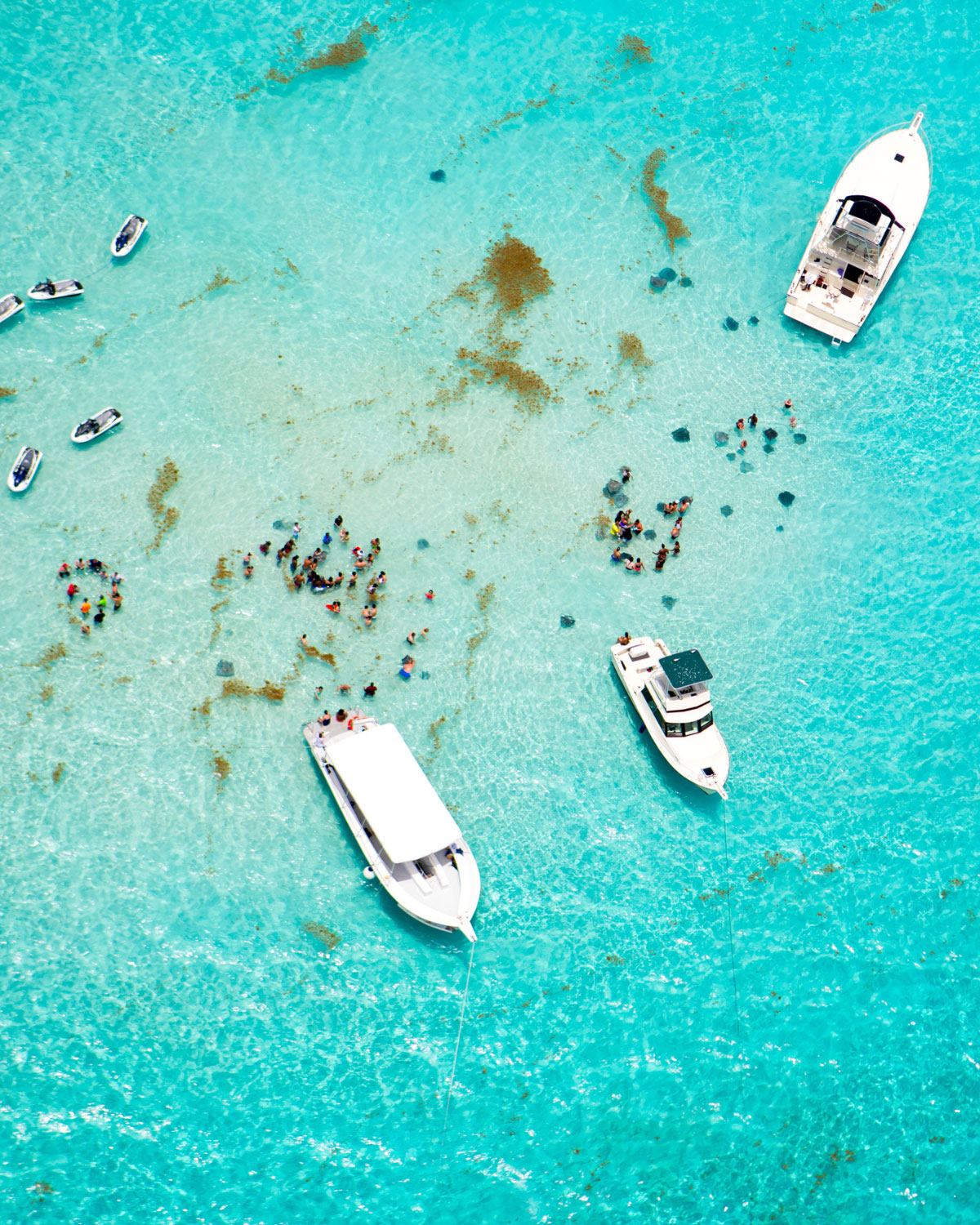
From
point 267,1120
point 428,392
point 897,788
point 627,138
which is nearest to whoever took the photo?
point 267,1120

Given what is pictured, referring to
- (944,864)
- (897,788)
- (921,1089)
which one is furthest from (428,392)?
(921,1089)

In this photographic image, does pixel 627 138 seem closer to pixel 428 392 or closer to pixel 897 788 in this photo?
pixel 428 392

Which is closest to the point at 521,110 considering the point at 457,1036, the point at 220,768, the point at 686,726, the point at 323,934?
the point at 686,726

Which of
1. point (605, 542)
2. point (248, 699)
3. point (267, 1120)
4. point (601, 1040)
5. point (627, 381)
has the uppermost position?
point (627, 381)

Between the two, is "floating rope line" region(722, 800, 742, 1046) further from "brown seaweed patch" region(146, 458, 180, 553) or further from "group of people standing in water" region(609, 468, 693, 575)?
"brown seaweed patch" region(146, 458, 180, 553)

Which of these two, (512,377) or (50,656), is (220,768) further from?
(512,377)

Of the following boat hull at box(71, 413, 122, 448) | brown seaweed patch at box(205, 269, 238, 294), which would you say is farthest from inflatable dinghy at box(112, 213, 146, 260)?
boat hull at box(71, 413, 122, 448)
